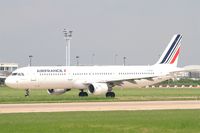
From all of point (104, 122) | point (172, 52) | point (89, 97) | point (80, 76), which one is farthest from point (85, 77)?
point (104, 122)

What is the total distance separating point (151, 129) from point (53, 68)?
43.4m

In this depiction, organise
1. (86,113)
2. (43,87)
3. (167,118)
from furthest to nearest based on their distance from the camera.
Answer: (43,87) → (86,113) → (167,118)

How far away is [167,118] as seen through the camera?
33656mm

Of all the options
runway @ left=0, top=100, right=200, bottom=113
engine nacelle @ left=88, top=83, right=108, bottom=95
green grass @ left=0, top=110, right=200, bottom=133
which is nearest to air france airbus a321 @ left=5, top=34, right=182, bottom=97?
engine nacelle @ left=88, top=83, right=108, bottom=95

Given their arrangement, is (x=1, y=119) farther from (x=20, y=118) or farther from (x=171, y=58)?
(x=171, y=58)

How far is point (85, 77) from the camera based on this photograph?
71438 mm

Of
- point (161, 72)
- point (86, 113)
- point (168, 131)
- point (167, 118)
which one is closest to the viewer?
point (168, 131)

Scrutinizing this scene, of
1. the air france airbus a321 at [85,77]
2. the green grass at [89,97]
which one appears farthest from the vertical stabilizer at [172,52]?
the green grass at [89,97]

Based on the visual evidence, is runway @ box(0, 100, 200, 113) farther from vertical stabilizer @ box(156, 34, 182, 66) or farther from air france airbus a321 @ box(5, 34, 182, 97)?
vertical stabilizer @ box(156, 34, 182, 66)

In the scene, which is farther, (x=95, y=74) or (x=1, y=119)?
(x=95, y=74)

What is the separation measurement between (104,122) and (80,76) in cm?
4031

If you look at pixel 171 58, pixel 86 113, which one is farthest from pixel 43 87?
pixel 86 113

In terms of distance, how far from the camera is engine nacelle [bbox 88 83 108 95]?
68.3 meters

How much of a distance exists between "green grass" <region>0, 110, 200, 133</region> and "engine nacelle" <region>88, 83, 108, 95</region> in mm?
29666
